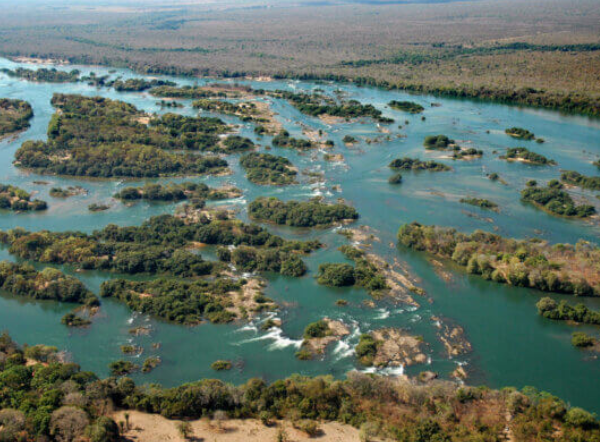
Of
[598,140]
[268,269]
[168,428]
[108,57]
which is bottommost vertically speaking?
[168,428]

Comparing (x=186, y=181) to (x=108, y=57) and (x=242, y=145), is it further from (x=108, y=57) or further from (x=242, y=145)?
(x=108, y=57)

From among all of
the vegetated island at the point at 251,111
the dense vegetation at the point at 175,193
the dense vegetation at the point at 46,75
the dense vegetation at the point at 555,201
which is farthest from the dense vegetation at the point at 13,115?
the dense vegetation at the point at 555,201

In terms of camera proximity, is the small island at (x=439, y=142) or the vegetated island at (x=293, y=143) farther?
the vegetated island at (x=293, y=143)

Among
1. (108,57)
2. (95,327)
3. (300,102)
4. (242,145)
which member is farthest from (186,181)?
(108,57)

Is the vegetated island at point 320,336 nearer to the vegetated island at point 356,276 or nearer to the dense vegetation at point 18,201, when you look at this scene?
the vegetated island at point 356,276

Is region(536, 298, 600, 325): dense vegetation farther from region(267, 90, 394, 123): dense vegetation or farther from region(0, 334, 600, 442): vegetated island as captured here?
region(267, 90, 394, 123): dense vegetation

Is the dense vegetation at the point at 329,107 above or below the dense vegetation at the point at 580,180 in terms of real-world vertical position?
above
